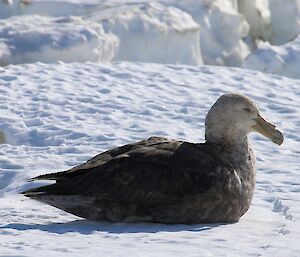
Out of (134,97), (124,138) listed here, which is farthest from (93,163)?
(134,97)

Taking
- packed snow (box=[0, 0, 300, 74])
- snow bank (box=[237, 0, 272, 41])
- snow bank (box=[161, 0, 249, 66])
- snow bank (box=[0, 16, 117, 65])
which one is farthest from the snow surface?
snow bank (box=[237, 0, 272, 41])

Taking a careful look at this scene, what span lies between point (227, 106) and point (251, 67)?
707 cm

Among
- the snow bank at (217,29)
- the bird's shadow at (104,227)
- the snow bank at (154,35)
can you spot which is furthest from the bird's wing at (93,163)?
the snow bank at (217,29)

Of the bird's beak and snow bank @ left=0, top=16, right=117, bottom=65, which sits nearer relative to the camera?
the bird's beak

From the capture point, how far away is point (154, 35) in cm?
1378

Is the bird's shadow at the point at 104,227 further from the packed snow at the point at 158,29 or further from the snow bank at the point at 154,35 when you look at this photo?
the snow bank at the point at 154,35

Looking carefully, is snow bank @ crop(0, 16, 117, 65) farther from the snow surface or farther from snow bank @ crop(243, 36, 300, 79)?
snow bank @ crop(243, 36, 300, 79)

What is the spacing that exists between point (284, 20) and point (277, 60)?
3.17 m

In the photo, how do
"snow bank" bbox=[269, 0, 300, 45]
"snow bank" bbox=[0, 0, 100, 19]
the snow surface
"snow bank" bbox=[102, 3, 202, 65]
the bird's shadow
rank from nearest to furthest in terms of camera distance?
the snow surface, the bird's shadow, "snow bank" bbox=[102, 3, 202, 65], "snow bank" bbox=[0, 0, 100, 19], "snow bank" bbox=[269, 0, 300, 45]

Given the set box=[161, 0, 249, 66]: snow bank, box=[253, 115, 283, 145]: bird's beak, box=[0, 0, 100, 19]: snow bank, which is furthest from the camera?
box=[161, 0, 249, 66]: snow bank

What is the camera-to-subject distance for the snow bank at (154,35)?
13.8 metres

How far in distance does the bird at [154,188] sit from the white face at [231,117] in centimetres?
23

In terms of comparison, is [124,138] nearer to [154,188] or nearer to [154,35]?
[154,188]

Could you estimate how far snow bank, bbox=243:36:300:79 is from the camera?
13.2 meters
